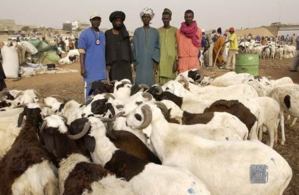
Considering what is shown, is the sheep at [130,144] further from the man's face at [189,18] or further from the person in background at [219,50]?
the person in background at [219,50]

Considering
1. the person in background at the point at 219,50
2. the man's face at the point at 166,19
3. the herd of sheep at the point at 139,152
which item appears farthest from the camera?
the person in background at the point at 219,50

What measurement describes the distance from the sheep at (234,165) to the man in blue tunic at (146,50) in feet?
12.9

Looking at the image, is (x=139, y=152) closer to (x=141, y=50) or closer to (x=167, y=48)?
(x=141, y=50)

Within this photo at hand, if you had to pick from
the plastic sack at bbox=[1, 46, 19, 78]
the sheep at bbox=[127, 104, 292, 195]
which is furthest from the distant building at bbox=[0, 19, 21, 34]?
the sheep at bbox=[127, 104, 292, 195]

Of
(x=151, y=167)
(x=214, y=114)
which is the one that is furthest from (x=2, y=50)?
(x=151, y=167)

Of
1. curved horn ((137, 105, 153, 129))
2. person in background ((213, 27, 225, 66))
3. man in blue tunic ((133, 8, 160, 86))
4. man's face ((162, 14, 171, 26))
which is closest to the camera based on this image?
curved horn ((137, 105, 153, 129))

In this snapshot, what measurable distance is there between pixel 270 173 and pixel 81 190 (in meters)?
2.13

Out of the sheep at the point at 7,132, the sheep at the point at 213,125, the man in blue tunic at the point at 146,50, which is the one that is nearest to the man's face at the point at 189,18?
the man in blue tunic at the point at 146,50

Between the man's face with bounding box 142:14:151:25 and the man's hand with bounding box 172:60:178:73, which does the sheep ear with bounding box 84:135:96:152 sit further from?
the man's hand with bounding box 172:60:178:73

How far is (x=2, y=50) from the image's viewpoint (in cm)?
2083

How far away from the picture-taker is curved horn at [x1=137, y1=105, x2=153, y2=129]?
5.73 metres

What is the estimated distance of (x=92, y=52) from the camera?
8523 millimetres

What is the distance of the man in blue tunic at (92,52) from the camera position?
8406 mm

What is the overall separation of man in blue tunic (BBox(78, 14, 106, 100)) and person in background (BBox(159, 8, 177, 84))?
4.53 feet
